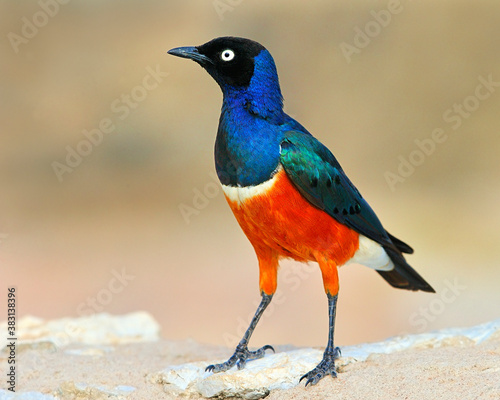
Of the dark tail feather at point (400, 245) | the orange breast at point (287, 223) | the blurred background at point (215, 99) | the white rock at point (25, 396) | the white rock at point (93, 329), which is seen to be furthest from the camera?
the blurred background at point (215, 99)

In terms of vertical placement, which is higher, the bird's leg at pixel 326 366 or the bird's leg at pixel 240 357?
the bird's leg at pixel 240 357

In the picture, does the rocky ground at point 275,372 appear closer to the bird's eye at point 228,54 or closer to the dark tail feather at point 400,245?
the dark tail feather at point 400,245

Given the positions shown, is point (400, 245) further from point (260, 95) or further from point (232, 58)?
point (232, 58)

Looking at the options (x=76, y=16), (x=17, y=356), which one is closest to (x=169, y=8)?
(x=76, y=16)

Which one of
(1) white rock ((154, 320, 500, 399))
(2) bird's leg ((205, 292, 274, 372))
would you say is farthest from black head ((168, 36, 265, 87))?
(1) white rock ((154, 320, 500, 399))

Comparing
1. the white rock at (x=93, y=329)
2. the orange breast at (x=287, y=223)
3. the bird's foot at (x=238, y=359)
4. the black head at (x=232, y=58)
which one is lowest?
the bird's foot at (x=238, y=359)

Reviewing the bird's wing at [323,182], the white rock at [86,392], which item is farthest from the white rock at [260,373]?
the bird's wing at [323,182]

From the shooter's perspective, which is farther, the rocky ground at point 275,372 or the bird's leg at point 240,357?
the bird's leg at point 240,357

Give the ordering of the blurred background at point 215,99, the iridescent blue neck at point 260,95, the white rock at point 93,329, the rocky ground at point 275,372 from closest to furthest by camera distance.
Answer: the rocky ground at point 275,372 < the iridescent blue neck at point 260,95 < the white rock at point 93,329 < the blurred background at point 215,99

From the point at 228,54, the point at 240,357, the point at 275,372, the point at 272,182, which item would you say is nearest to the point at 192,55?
the point at 228,54

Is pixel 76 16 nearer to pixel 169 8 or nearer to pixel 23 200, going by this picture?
pixel 169 8
